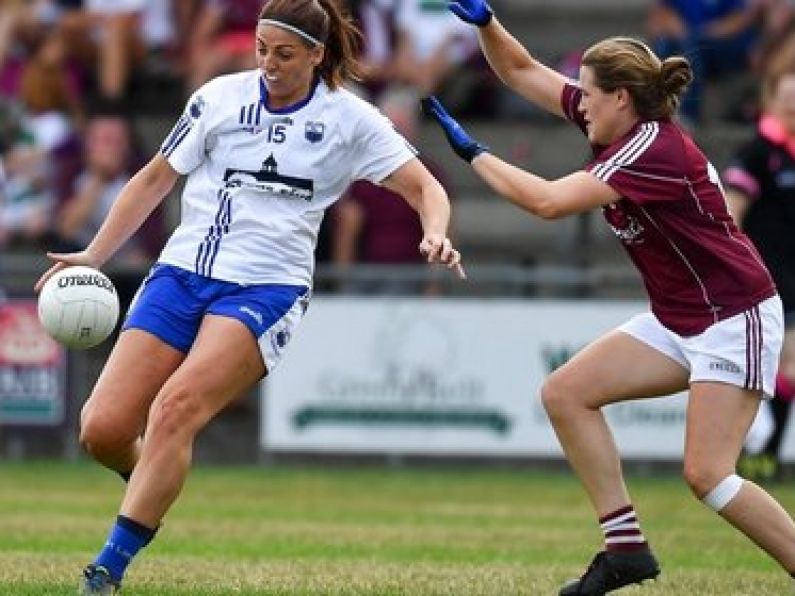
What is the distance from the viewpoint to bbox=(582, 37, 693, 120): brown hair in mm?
8117

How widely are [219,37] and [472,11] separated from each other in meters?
10.0

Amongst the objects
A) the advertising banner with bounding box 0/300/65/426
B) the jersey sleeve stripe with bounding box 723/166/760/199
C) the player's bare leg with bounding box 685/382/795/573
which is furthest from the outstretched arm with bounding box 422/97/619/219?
the advertising banner with bounding box 0/300/65/426

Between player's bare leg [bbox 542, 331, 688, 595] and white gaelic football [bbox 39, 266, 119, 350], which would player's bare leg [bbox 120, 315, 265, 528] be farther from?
player's bare leg [bbox 542, 331, 688, 595]

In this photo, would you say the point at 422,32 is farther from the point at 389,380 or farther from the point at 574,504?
the point at 574,504

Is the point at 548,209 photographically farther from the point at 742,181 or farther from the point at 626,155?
the point at 742,181

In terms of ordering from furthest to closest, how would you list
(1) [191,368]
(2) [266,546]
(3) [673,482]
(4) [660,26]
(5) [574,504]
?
(4) [660,26], (3) [673,482], (5) [574,504], (2) [266,546], (1) [191,368]

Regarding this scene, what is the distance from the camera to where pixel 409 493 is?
14406mm

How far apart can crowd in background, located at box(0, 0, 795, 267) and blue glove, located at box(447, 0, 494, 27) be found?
834 centimetres

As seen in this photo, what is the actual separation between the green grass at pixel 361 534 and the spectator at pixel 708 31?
13.3ft

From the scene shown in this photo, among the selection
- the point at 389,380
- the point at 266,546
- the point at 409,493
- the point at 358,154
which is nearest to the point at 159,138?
the point at 389,380

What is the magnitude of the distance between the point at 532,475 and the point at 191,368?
27.0ft

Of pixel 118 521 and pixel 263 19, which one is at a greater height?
pixel 263 19

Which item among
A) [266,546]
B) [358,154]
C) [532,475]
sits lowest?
[532,475]

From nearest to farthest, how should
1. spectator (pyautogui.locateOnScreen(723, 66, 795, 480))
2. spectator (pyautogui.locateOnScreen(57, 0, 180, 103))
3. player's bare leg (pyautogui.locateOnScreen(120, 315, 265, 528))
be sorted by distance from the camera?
player's bare leg (pyautogui.locateOnScreen(120, 315, 265, 528))
spectator (pyautogui.locateOnScreen(723, 66, 795, 480))
spectator (pyautogui.locateOnScreen(57, 0, 180, 103))
